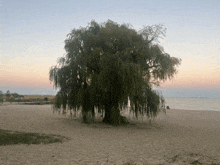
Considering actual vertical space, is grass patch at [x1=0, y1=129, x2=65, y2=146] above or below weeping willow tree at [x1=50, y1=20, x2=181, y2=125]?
below

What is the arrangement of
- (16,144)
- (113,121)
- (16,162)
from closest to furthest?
1. (16,162)
2. (16,144)
3. (113,121)

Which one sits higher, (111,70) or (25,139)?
(111,70)

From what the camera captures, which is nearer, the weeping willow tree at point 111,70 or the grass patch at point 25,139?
the grass patch at point 25,139

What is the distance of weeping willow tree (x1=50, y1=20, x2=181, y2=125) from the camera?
13594mm

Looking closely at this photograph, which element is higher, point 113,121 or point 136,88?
point 136,88

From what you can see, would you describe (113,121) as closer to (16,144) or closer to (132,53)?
(132,53)

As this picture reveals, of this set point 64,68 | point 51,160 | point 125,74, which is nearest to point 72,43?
point 64,68

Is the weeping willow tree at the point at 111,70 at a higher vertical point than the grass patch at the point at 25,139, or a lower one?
higher

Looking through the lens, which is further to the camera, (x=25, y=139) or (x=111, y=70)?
(x=111, y=70)

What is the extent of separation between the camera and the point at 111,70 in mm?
13602

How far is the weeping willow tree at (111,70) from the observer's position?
13594mm

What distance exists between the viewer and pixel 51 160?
697cm

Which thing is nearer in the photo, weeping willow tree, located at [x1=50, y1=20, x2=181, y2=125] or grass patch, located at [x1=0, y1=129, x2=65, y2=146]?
grass patch, located at [x1=0, y1=129, x2=65, y2=146]

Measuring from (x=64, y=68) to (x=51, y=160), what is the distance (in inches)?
360
